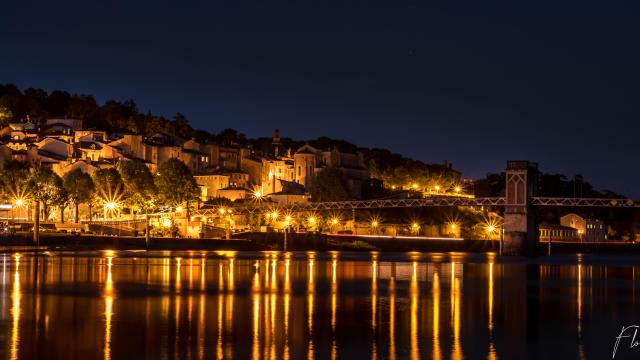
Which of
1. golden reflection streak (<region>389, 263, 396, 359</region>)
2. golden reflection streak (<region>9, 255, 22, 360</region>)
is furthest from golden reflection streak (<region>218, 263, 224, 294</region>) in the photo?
golden reflection streak (<region>9, 255, 22, 360</region>)

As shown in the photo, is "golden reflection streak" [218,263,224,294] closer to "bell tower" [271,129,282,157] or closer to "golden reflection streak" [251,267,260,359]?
"golden reflection streak" [251,267,260,359]

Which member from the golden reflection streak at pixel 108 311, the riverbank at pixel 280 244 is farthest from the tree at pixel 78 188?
the golden reflection streak at pixel 108 311

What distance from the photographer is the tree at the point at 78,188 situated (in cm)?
10450

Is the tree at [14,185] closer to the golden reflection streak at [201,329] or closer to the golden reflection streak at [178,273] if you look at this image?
the golden reflection streak at [178,273]

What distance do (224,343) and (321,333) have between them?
3.89 metres

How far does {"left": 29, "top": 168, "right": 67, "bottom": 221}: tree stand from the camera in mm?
99844

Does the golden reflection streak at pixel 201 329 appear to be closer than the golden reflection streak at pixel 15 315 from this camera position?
No

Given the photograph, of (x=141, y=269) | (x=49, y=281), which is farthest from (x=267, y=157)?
(x=49, y=281)

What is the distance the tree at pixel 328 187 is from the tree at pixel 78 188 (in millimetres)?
31587

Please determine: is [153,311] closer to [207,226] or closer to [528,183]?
[207,226]

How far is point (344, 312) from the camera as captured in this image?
3662 centimetres

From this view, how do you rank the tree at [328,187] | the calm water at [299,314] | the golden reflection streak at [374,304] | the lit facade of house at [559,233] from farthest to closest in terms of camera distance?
the lit facade of house at [559,233] < the tree at [328,187] < the calm water at [299,314] < the golden reflection streak at [374,304]

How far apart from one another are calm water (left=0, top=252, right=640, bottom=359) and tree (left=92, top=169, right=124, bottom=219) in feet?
157

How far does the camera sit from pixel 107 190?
10838 cm
